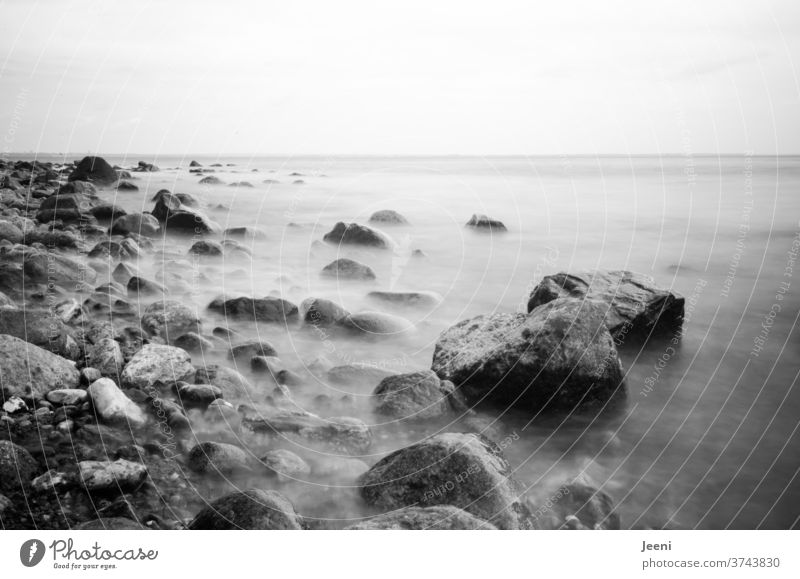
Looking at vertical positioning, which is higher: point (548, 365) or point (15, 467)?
point (15, 467)

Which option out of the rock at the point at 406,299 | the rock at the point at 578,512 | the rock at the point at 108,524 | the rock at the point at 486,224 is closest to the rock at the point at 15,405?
the rock at the point at 108,524

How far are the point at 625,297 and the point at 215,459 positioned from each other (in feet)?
13.5

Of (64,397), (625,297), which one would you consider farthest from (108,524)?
(625,297)

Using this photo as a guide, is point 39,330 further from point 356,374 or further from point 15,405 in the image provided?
point 356,374

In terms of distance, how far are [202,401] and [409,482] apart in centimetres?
176

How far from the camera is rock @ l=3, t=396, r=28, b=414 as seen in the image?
3475 mm

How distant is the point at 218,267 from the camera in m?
7.43

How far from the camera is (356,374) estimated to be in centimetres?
467

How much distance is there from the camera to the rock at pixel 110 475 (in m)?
3.08

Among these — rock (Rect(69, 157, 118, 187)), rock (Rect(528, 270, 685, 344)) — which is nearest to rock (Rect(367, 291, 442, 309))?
rock (Rect(528, 270, 685, 344))

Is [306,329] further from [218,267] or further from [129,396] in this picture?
[218,267]

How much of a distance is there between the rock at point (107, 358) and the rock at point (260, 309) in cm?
155

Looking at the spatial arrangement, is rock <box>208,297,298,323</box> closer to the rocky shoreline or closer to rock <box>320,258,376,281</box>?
the rocky shoreline

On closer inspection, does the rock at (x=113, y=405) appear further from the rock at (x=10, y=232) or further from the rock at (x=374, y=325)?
the rock at (x=10, y=232)
